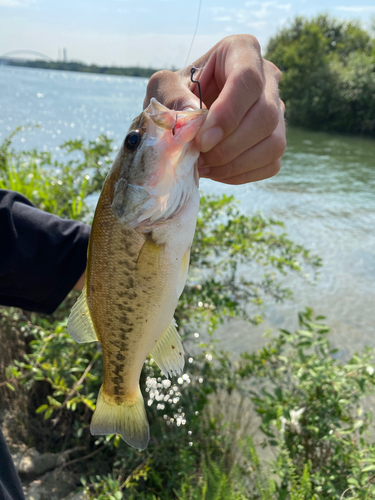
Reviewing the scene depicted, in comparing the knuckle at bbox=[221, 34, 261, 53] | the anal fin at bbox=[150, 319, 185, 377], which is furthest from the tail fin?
the knuckle at bbox=[221, 34, 261, 53]

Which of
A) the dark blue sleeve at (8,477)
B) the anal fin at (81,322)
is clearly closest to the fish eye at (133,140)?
the anal fin at (81,322)

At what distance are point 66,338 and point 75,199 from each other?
4.48 ft

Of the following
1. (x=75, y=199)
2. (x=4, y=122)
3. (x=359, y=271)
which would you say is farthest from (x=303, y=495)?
(x=4, y=122)

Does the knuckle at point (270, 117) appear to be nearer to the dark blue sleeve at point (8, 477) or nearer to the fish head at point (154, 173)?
the fish head at point (154, 173)

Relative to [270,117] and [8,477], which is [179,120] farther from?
[8,477]

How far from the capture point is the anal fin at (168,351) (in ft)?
5.06

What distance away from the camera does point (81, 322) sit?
1536mm

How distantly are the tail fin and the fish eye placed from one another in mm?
1011

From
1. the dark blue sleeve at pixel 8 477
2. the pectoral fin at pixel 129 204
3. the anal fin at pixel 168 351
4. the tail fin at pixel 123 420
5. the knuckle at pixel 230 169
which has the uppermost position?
the knuckle at pixel 230 169

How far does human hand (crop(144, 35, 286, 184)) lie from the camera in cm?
133

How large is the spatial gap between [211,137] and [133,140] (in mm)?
315

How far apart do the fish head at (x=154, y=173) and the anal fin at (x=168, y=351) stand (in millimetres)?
451

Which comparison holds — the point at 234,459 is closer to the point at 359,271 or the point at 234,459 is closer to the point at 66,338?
the point at 66,338

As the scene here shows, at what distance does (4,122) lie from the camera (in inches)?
886
